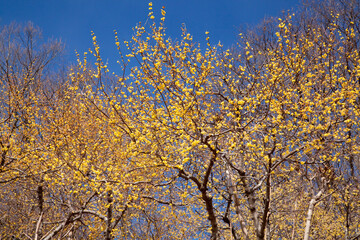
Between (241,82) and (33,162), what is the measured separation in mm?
6519

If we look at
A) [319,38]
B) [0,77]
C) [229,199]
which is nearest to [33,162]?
[229,199]

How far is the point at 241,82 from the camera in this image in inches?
368

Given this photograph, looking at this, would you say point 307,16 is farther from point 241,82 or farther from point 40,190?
point 40,190

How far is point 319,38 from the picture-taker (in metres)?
8.46

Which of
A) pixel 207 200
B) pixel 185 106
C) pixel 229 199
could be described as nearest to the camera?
pixel 185 106

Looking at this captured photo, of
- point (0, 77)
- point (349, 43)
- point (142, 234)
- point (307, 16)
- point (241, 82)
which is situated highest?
point (307, 16)

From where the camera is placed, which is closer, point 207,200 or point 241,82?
point 207,200

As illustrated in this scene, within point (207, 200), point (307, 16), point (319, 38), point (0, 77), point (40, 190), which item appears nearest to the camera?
point (207, 200)

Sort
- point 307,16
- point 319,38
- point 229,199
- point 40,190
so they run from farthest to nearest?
point 307,16, point 319,38, point 40,190, point 229,199

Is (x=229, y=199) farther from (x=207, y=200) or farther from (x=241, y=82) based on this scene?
(x=241, y=82)

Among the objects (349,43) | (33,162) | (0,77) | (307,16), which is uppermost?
(307,16)

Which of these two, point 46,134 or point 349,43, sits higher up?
point 349,43

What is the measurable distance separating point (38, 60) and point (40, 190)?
17.0ft

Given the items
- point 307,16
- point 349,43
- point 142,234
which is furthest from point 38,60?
point 349,43
